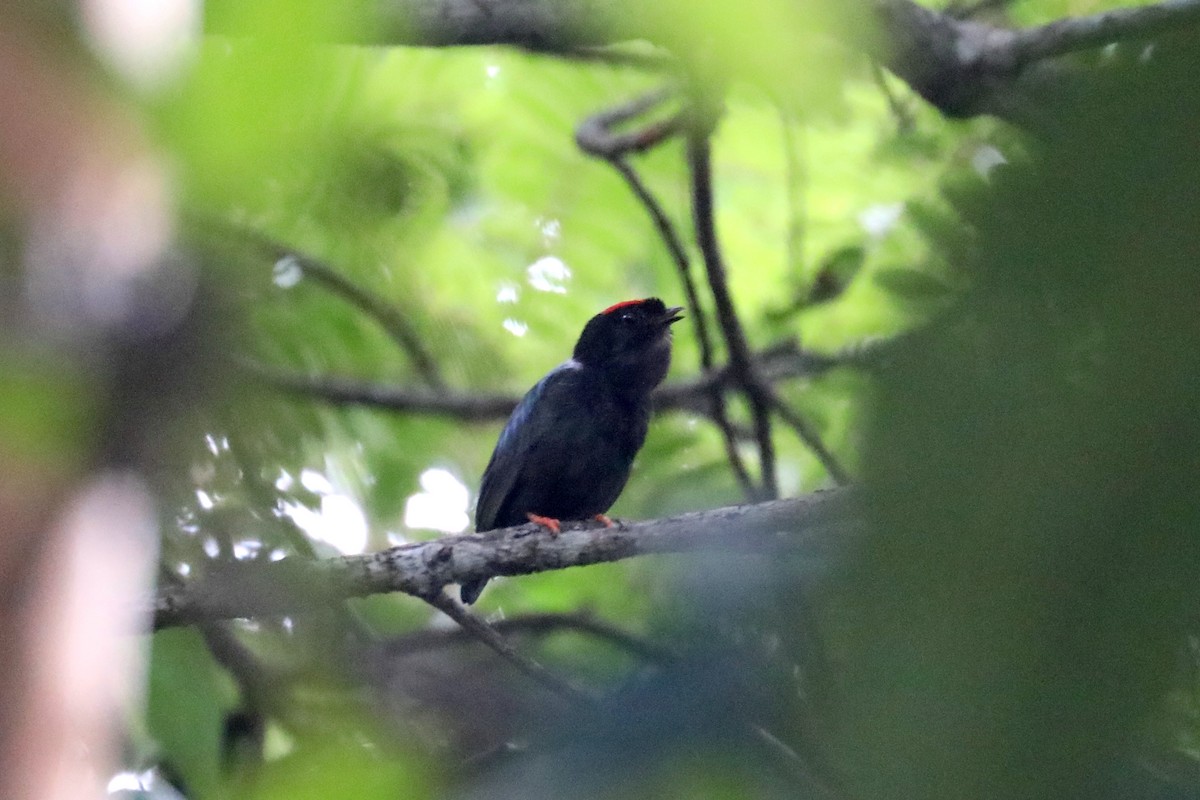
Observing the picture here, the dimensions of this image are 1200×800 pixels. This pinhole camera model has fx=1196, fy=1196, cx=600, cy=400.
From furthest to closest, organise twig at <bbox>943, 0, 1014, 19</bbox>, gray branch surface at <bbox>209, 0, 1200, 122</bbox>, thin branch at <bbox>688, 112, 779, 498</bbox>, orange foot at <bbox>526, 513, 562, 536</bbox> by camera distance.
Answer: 1. orange foot at <bbox>526, 513, 562, 536</bbox>
2. thin branch at <bbox>688, 112, 779, 498</bbox>
3. twig at <bbox>943, 0, 1014, 19</bbox>
4. gray branch surface at <bbox>209, 0, 1200, 122</bbox>

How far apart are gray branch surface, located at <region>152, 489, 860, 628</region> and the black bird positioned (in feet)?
1.76

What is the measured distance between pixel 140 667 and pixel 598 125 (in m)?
5.44

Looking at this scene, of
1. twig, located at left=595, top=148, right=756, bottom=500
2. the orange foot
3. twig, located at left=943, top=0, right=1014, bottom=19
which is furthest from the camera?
the orange foot

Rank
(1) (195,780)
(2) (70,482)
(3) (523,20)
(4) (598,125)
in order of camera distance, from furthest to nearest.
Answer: (4) (598,125) < (3) (523,20) < (1) (195,780) < (2) (70,482)

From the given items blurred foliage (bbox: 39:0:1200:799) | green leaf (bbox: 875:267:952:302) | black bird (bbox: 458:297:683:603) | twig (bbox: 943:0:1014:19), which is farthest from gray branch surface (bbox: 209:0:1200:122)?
black bird (bbox: 458:297:683:603)

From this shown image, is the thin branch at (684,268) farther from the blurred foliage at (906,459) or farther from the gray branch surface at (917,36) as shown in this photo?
the blurred foliage at (906,459)

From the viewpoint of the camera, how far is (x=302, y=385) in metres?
1.18

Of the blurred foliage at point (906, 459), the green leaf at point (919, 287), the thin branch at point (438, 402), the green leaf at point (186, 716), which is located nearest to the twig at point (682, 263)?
the thin branch at point (438, 402)

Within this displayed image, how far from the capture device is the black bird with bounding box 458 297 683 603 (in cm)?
658

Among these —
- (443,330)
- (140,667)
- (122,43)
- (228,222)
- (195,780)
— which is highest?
(122,43)

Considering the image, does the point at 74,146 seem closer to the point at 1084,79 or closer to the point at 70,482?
the point at 70,482

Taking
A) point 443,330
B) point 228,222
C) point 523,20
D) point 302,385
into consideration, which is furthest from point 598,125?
point 228,222

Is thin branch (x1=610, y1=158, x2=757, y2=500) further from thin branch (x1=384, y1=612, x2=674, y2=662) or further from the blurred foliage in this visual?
the blurred foliage

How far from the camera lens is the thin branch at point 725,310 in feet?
16.0
